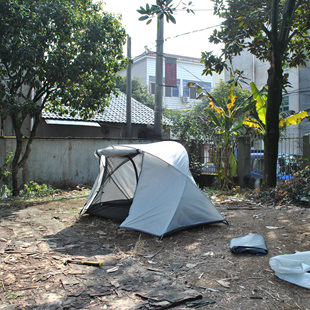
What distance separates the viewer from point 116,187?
24.3 feet

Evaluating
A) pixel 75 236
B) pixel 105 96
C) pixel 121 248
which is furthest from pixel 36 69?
pixel 121 248

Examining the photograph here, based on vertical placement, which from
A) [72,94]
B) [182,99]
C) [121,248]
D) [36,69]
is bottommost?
[121,248]

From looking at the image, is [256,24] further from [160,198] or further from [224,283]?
[224,283]

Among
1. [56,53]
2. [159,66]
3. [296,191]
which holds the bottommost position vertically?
[296,191]

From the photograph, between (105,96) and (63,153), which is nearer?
(105,96)

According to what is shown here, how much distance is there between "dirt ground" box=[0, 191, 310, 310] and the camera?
317 cm

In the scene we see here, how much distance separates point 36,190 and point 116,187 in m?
4.05

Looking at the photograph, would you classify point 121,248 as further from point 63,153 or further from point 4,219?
point 63,153

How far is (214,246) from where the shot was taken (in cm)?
486

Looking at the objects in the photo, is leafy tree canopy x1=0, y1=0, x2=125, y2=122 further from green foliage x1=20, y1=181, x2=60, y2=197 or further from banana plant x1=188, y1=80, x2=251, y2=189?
banana plant x1=188, y1=80, x2=251, y2=189

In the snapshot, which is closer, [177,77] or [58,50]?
[58,50]

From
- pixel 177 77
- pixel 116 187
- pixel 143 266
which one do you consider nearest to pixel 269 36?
pixel 116 187

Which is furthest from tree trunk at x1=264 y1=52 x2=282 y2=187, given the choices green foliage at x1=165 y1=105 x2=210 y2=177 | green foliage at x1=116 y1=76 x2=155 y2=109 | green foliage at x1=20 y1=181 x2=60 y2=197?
green foliage at x1=116 y1=76 x2=155 y2=109

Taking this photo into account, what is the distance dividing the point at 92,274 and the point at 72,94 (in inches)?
263
